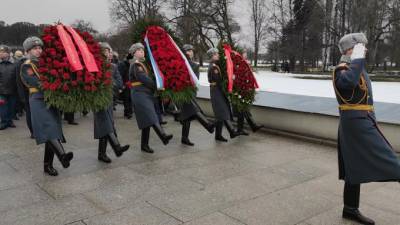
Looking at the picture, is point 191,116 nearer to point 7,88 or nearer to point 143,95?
point 143,95

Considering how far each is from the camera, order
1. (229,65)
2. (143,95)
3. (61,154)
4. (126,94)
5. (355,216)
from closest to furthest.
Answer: (355,216), (61,154), (143,95), (229,65), (126,94)

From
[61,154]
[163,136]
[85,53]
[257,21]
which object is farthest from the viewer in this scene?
[257,21]

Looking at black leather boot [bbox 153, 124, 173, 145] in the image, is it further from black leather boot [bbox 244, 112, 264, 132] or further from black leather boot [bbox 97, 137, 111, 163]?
black leather boot [bbox 244, 112, 264, 132]

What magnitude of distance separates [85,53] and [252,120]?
13.2ft

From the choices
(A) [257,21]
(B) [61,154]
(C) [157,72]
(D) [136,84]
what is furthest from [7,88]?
(A) [257,21]

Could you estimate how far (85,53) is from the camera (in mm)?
5535

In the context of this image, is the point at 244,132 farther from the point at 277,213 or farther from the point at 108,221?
the point at 108,221

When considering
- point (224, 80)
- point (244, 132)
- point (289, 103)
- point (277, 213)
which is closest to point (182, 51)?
point (224, 80)

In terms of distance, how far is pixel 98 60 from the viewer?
5.74 meters

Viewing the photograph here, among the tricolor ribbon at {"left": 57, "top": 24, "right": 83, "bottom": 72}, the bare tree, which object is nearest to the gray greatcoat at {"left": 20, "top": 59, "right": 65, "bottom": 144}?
the tricolor ribbon at {"left": 57, "top": 24, "right": 83, "bottom": 72}

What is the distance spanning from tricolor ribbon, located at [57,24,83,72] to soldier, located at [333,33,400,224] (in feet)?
10.3

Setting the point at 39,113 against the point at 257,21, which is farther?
the point at 257,21

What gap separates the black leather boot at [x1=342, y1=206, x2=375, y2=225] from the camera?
3943 millimetres

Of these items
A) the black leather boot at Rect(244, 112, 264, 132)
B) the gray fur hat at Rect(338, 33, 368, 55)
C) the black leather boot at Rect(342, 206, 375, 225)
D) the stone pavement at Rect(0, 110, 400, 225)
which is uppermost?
the gray fur hat at Rect(338, 33, 368, 55)
